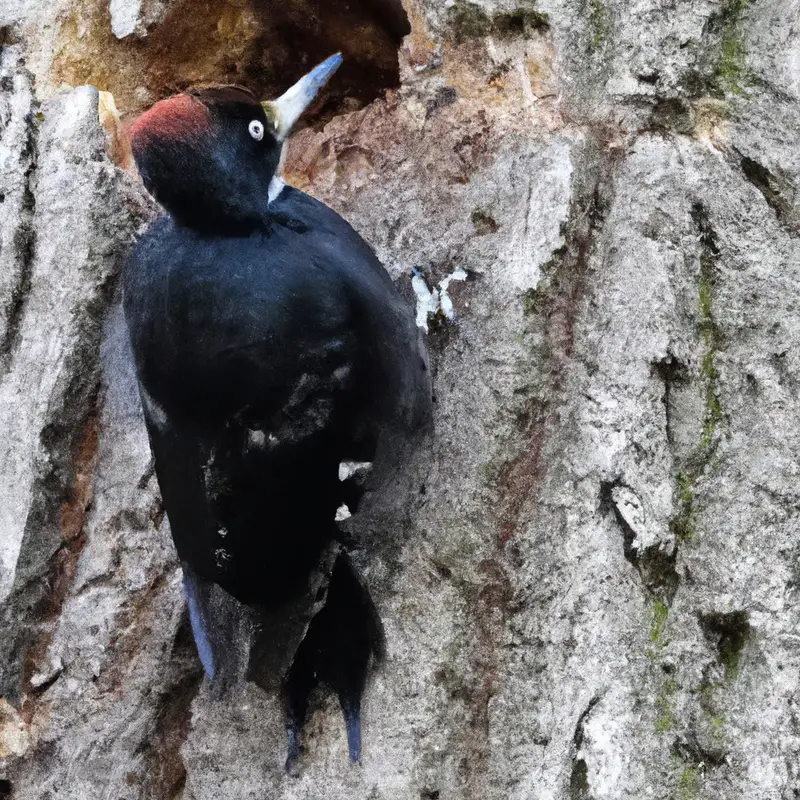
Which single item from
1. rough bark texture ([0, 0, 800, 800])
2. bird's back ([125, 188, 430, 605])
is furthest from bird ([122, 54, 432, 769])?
rough bark texture ([0, 0, 800, 800])

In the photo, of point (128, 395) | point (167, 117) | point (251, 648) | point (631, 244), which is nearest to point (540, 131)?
point (631, 244)

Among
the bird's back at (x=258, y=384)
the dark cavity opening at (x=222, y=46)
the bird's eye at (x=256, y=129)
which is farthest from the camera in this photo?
the dark cavity opening at (x=222, y=46)

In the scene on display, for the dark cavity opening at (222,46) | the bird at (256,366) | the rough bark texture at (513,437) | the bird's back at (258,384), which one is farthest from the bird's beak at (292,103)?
the dark cavity opening at (222,46)

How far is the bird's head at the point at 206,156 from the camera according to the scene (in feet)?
5.78

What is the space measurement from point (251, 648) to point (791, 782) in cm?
99

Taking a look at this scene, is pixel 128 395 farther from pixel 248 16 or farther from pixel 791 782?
pixel 791 782

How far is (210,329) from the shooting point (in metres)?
1.74

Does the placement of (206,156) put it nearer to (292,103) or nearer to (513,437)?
(292,103)

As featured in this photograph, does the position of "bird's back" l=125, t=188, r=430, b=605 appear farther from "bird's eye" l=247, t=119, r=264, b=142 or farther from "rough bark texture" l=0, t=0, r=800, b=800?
"rough bark texture" l=0, t=0, r=800, b=800

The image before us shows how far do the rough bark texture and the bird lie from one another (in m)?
0.21

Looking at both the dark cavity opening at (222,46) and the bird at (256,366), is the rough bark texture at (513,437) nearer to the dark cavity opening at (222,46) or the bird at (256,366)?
the dark cavity opening at (222,46)

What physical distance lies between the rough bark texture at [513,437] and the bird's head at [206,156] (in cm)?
52

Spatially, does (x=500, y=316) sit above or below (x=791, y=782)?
above

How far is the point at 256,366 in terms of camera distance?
5.66ft
